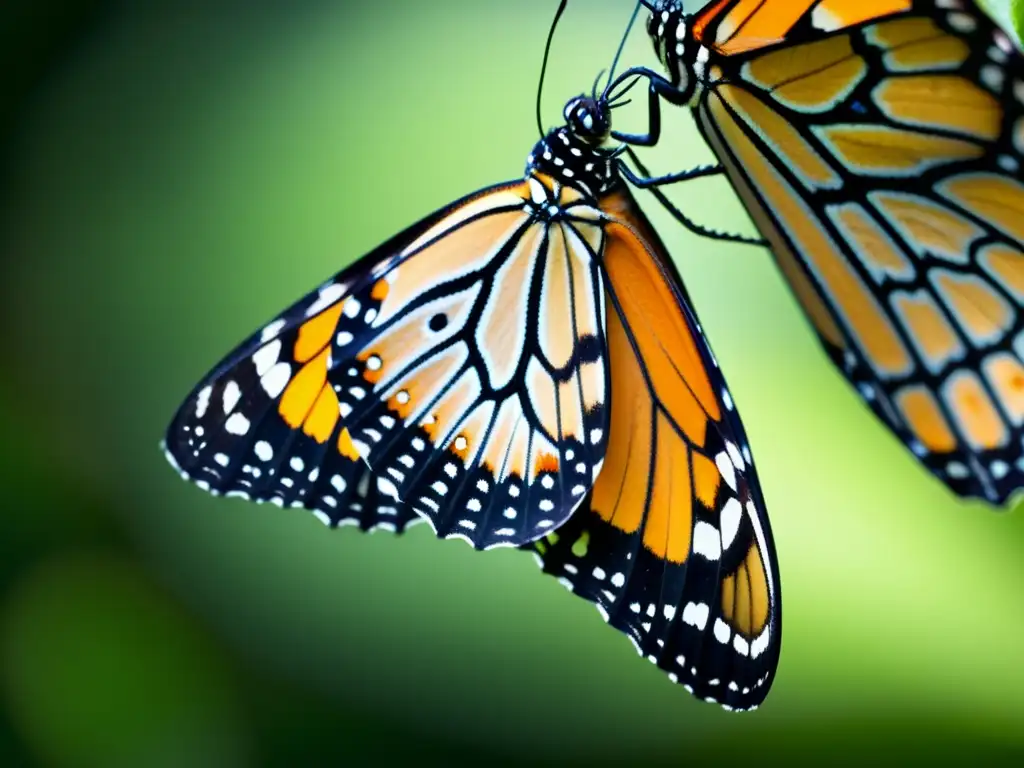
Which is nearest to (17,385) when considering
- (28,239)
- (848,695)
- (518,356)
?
(28,239)

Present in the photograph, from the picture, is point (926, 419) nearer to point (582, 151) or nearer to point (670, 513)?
point (670, 513)

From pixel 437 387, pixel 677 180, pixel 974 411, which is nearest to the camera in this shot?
pixel 974 411

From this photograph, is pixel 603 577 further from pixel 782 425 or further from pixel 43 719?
pixel 43 719

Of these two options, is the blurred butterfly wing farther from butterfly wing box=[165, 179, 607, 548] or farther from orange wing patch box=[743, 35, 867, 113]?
butterfly wing box=[165, 179, 607, 548]

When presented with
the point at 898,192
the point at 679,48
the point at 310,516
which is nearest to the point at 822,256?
the point at 898,192

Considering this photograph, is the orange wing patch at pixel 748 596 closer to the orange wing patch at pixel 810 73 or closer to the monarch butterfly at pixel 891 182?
the monarch butterfly at pixel 891 182

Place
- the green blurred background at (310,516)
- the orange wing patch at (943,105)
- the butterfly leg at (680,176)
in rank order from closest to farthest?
the orange wing patch at (943,105) < the butterfly leg at (680,176) < the green blurred background at (310,516)

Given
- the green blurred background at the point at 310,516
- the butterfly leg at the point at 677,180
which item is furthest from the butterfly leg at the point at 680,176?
the green blurred background at the point at 310,516
